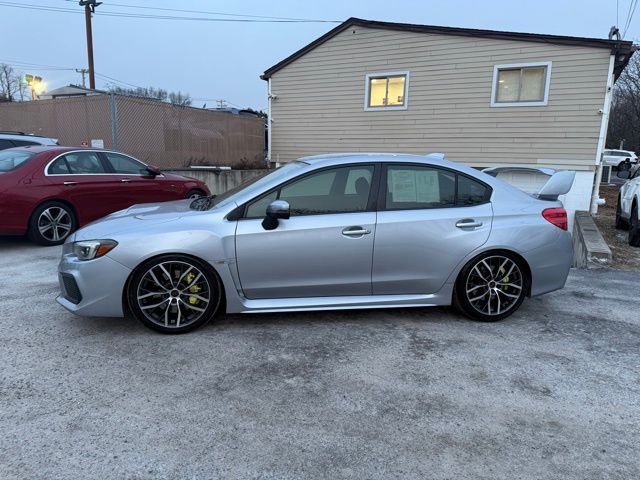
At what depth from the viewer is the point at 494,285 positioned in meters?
4.16

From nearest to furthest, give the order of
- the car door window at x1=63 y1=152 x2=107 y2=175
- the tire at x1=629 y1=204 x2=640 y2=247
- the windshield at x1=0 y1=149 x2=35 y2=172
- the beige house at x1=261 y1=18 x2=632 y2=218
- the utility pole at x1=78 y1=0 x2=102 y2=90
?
the windshield at x1=0 y1=149 x2=35 y2=172 < the car door window at x1=63 y1=152 x2=107 y2=175 < the tire at x1=629 y1=204 x2=640 y2=247 < the beige house at x1=261 y1=18 x2=632 y2=218 < the utility pole at x1=78 y1=0 x2=102 y2=90

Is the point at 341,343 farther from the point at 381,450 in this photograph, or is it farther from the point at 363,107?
the point at 363,107

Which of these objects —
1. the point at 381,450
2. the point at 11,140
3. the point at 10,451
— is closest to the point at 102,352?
the point at 10,451

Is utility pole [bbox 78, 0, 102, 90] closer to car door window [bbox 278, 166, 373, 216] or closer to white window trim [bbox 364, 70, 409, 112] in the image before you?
white window trim [bbox 364, 70, 409, 112]

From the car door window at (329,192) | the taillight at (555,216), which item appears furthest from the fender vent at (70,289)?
the taillight at (555,216)

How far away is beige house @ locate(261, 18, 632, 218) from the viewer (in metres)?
11.4

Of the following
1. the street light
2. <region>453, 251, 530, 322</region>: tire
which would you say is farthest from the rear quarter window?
the street light

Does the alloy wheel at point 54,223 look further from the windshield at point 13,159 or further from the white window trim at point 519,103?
the white window trim at point 519,103

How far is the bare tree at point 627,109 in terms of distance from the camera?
36031mm

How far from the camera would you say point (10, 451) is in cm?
239

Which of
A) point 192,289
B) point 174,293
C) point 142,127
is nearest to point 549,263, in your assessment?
point 192,289

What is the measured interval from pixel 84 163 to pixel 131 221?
421 cm

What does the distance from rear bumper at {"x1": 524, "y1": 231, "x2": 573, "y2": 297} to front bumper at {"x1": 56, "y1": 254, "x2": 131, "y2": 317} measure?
3.39 m

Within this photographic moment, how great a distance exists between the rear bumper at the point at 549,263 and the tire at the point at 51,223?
638 cm
